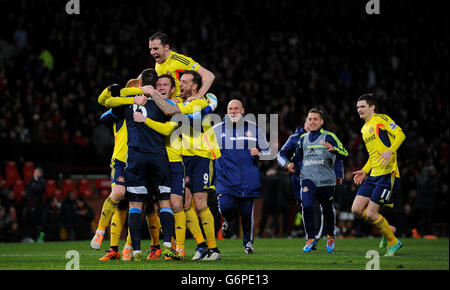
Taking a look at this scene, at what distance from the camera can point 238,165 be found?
12.0m

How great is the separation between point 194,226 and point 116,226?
1.03 meters

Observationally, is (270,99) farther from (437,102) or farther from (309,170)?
(309,170)

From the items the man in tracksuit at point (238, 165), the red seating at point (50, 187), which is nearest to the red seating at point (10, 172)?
the red seating at point (50, 187)

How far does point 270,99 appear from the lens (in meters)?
26.0

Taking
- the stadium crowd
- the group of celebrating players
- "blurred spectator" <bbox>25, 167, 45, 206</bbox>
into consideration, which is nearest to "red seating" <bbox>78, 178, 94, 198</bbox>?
the stadium crowd

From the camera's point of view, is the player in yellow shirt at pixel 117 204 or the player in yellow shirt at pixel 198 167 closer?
the player in yellow shirt at pixel 117 204

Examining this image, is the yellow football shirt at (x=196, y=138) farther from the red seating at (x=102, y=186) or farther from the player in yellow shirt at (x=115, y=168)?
the red seating at (x=102, y=186)

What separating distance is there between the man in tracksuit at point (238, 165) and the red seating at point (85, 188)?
7288 mm

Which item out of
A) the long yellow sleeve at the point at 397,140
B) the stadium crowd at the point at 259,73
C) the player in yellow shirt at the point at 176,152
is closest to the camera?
the player in yellow shirt at the point at 176,152

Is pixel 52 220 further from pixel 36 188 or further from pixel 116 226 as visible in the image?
pixel 116 226

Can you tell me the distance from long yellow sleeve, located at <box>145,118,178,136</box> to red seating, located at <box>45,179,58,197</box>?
10.0m

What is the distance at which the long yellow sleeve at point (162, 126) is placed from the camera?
8633 millimetres

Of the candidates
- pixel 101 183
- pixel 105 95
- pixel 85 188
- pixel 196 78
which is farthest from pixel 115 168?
pixel 101 183

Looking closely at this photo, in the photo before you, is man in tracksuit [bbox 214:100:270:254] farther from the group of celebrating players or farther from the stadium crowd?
the stadium crowd
